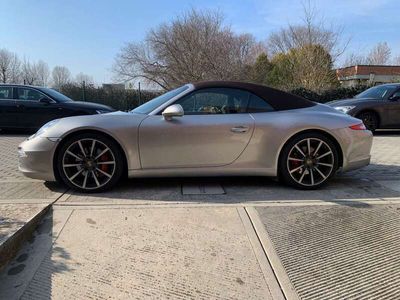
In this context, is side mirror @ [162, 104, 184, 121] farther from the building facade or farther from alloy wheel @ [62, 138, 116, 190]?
the building facade

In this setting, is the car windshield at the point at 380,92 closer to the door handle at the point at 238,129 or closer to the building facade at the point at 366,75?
the door handle at the point at 238,129

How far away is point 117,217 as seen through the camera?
3623 mm

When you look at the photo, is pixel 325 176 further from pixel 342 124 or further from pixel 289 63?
pixel 289 63

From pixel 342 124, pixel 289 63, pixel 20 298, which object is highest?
pixel 289 63

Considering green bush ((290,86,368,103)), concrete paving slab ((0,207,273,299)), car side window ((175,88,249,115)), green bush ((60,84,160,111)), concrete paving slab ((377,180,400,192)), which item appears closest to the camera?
concrete paving slab ((0,207,273,299))

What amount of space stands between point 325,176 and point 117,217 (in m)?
2.48

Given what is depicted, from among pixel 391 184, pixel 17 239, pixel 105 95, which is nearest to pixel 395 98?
pixel 391 184

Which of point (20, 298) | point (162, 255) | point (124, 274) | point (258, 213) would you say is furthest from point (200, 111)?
point (20, 298)

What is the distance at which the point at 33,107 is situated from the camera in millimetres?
10242

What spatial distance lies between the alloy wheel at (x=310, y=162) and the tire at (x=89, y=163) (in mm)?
1993

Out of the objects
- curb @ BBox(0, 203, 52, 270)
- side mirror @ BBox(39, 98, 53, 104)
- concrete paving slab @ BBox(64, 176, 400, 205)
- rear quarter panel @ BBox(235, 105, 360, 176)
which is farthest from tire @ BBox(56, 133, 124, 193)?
side mirror @ BBox(39, 98, 53, 104)

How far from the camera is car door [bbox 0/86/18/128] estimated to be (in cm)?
1035

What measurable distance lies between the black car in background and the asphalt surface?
5.75 meters

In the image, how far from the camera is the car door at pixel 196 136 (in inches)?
173
